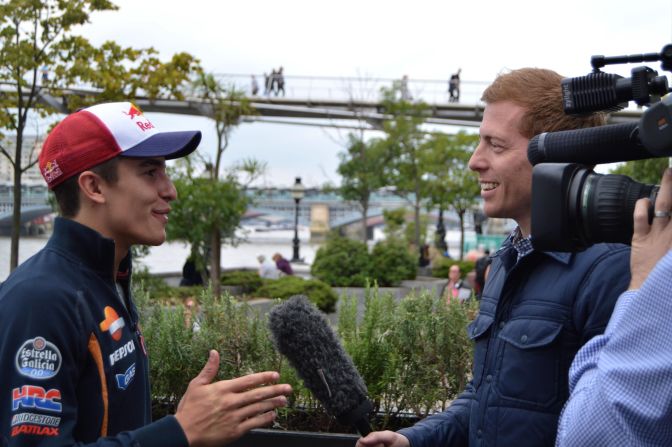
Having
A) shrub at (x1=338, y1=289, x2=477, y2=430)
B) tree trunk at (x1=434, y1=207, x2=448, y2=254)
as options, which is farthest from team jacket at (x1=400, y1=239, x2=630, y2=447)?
tree trunk at (x1=434, y1=207, x2=448, y2=254)

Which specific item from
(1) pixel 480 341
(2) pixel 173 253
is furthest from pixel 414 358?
(2) pixel 173 253

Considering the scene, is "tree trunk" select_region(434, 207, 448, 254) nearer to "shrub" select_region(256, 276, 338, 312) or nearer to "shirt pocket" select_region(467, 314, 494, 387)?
"shrub" select_region(256, 276, 338, 312)

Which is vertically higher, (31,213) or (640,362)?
(640,362)

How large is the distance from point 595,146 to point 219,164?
59.7 ft

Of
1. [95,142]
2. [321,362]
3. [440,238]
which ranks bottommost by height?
[440,238]

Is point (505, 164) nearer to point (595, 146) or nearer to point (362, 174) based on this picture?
point (595, 146)

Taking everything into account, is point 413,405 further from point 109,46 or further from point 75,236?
point 109,46

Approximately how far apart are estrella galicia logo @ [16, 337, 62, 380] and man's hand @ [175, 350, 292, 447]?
0.35 m

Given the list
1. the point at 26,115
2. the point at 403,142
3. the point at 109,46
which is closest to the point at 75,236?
the point at 26,115

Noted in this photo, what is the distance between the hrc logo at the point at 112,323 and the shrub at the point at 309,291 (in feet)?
42.0

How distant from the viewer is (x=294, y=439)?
177 inches

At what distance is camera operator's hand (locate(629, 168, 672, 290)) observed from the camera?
1428mm

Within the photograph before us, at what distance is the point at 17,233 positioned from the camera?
1270 cm

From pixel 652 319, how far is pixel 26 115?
44.6 feet
